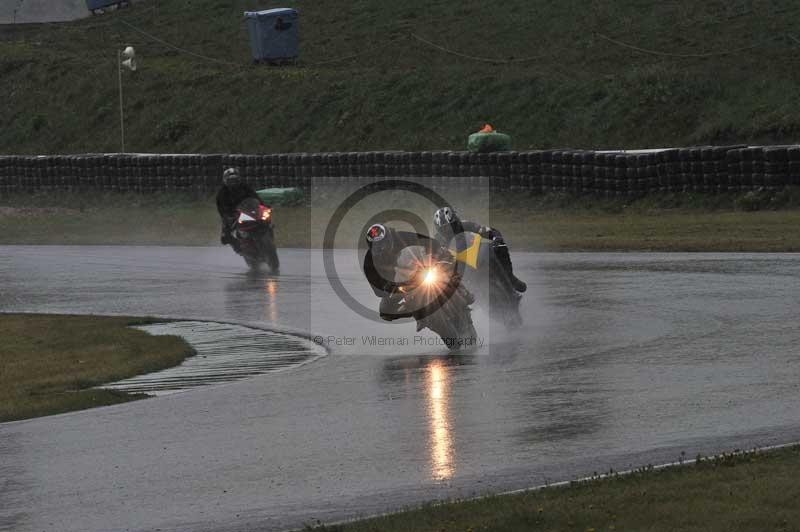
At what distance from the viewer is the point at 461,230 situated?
1421 cm

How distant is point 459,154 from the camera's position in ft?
96.1

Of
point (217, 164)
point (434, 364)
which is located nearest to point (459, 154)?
point (217, 164)

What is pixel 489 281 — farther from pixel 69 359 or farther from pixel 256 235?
pixel 256 235

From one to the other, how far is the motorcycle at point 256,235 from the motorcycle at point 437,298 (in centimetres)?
858

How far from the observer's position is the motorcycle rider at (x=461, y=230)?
14.1m

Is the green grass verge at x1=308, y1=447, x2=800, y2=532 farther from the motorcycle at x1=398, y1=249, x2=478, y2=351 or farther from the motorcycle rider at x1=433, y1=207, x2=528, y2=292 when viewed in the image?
the motorcycle rider at x1=433, y1=207, x2=528, y2=292

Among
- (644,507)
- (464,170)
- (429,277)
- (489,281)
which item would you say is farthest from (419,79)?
(644,507)

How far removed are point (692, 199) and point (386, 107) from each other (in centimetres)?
1483

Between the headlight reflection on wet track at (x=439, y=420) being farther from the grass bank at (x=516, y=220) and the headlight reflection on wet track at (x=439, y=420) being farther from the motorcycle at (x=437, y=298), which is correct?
the grass bank at (x=516, y=220)

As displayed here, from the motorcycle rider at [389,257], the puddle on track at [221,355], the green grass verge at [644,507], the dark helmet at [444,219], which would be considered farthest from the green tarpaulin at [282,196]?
the green grass verge at [644,507]

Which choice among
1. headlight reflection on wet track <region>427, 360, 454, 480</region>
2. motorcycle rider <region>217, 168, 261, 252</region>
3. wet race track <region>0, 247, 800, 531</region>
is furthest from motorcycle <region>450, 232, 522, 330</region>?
motorcycle rider <region>217, 168, 261, 252</region>

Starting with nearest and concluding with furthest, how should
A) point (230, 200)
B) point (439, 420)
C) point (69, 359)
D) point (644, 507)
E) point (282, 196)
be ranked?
point (644, 507), point (439, 420), point (69, 359), point (230, 200), point (282, 196)

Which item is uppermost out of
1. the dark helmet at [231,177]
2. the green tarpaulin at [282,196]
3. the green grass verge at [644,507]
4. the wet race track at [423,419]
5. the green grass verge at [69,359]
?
the dark helmet at [231,177]

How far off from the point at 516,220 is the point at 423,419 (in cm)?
1886
